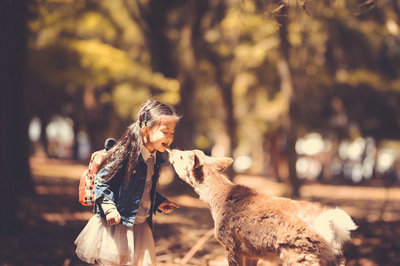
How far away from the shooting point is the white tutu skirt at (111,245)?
3539 mm

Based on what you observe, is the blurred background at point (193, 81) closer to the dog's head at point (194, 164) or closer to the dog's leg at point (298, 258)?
the dog's head at point (194, 164)

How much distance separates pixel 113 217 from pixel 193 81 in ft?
39.1

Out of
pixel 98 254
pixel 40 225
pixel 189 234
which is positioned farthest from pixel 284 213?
pixel 40 225

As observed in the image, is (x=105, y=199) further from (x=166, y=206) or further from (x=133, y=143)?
(x=166, y=206)

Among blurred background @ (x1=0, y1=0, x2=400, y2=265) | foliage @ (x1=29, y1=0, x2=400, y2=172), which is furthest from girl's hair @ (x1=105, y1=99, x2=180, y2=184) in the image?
foliage @ (x1=29, y1=0, x2=400, y2=172)

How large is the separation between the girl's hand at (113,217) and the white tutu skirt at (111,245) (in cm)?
23

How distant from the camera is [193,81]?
15.0 m


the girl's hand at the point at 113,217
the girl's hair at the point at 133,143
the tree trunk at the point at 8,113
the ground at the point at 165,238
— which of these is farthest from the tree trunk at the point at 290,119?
the girl's hand at the point at 113,217

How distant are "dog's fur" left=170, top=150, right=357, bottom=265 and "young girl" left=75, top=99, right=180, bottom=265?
258 mm

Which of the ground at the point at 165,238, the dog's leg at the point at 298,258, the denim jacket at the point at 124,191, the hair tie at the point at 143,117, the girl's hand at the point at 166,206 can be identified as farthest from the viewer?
the ground at the point at 165,238

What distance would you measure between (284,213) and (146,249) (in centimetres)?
126

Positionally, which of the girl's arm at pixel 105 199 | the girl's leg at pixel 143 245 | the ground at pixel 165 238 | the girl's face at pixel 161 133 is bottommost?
the ground at pixel 165 238

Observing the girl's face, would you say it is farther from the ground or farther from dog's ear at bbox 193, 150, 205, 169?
the ground

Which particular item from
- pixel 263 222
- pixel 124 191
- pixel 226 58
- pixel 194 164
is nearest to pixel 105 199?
pixel 124 191
